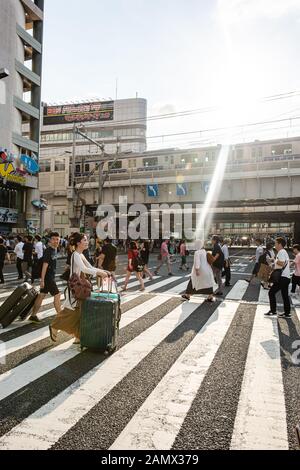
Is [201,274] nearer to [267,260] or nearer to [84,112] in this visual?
[267,260]

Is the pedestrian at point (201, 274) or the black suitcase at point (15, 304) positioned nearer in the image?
the black suitcase at point (15, 304)

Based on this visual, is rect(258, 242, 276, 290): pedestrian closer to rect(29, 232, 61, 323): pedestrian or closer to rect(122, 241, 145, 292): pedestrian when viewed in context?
rect(122, 241, 145, 292): pedestrian

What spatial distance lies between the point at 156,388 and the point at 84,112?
3448 inches

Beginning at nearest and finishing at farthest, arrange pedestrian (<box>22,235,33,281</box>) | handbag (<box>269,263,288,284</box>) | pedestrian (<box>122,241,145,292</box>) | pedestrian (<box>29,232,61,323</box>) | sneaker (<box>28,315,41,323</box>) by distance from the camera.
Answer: pedestrian (<box>29,232,61,323</box>)
sneaker (<box>28,315,41,323</box>)
handbag (<box>269,263,288,284</box>)
pedestrian (<box>122,241,145,292</box>)
pedestrian (<box>22,235,33,281</box>)

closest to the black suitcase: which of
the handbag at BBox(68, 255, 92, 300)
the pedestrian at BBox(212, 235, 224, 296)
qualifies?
the handbag at BBox(68, 255, 92, 300)

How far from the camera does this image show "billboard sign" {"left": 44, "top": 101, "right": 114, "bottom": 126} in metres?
84.1

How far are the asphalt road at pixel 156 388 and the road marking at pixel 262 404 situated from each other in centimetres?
1

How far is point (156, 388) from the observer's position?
421 cm

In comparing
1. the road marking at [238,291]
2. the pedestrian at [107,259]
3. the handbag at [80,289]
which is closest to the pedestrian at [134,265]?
the pedestrian at [107,259]

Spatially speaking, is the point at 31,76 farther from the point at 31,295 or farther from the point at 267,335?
the point at 267,335

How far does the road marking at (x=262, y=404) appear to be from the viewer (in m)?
3.14

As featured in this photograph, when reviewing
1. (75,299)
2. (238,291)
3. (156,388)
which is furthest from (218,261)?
(156,388)

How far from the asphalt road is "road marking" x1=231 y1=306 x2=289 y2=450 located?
1cm

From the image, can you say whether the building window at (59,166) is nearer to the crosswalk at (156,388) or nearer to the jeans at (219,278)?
the jeans at (219,278)
